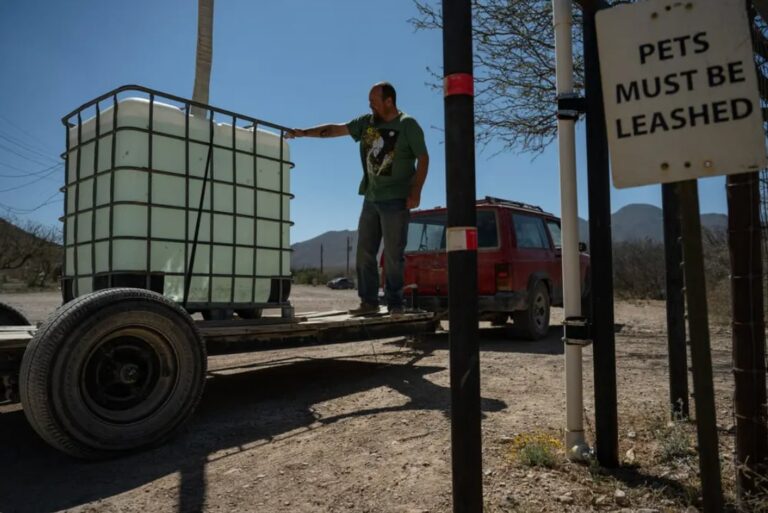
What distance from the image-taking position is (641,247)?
1093 inches

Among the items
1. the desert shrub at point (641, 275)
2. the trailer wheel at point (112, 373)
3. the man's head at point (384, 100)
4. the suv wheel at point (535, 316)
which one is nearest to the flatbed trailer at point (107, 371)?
the trailer wheel at point (112, 373)

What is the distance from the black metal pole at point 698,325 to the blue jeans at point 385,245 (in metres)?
3.48

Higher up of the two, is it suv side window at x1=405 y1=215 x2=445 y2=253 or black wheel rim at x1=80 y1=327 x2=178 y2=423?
suv side window at x1=405 y1=215 x2=445 y2=253

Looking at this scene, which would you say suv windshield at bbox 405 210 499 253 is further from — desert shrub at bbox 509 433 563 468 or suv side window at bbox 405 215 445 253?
desert shrub at bbox 509 433 563 468

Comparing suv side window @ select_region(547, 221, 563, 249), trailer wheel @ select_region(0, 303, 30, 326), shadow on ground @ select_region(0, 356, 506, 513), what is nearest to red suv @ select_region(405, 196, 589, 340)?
suv side window @ select_region(547, 221, 563, 249)

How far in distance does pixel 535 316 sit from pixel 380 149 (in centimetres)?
398

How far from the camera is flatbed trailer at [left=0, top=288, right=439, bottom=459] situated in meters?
2.88

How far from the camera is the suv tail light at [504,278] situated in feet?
24.1

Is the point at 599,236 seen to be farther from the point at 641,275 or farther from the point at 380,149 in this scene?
the point at 641,275

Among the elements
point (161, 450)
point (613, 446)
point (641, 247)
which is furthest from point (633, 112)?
point (641, 247)

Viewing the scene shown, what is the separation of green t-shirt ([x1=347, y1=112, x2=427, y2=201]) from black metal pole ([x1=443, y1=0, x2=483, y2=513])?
3.16 m

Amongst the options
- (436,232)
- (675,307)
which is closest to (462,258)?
(675,307)

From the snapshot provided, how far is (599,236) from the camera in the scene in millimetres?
2914

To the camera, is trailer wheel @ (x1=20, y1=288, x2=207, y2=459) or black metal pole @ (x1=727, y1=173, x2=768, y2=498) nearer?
black metal pole @ (x1=727, y1=173, x2=768, y2=498)
